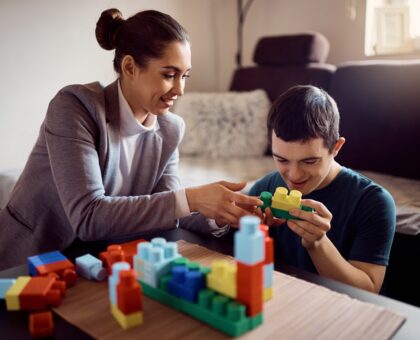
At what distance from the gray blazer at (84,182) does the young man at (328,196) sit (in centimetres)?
28

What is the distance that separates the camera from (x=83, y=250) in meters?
1.03

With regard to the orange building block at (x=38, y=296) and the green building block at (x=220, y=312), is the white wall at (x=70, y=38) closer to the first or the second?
the orange building block at (x=38, y=296)

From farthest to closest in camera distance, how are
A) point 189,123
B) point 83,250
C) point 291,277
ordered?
1. point 189,123
2. point 83,250
3. point 291,277

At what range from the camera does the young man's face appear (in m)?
1.10

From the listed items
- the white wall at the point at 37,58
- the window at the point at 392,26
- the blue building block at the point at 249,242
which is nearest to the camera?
the blue building block at the point at 249,242

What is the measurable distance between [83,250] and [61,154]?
259 mm

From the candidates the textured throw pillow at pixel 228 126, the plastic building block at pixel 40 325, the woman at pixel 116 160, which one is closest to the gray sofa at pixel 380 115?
the textured throw pillow at pixel 228 126

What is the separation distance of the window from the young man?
1552 mm

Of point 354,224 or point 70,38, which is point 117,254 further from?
point 70,38

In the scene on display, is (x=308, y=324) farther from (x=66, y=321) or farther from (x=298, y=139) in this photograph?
(x=298, y=139)

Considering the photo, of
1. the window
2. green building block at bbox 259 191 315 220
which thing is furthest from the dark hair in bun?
the window

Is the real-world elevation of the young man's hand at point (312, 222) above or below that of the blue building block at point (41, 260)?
above

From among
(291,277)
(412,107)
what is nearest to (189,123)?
(412,107)

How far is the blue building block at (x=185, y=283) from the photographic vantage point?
0.70m
